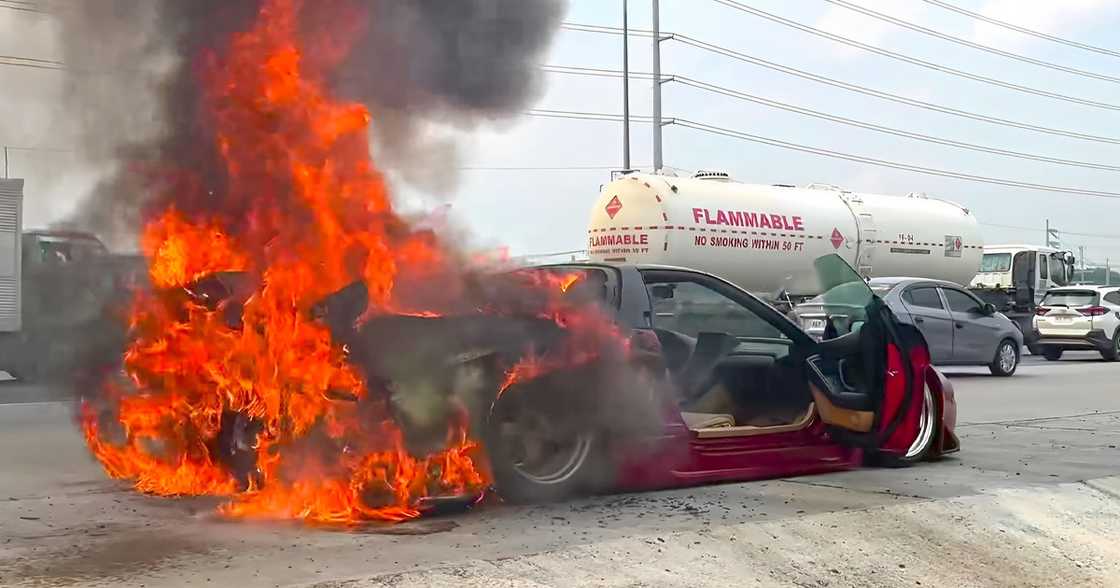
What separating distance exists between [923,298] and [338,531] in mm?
12432

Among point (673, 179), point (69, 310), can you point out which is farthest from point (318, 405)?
point (673, 179)

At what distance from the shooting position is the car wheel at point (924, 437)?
7.38 m

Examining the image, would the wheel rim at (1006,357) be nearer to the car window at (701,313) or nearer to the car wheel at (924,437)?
the car wheel at (924,437)

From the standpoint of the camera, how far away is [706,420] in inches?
273

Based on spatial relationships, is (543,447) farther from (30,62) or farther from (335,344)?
(30,62)

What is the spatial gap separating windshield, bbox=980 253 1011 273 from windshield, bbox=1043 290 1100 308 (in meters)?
4.38

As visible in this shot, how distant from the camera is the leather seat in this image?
6449 mm

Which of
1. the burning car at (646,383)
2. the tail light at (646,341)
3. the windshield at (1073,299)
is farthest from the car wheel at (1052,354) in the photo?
the tail light at (646,341)

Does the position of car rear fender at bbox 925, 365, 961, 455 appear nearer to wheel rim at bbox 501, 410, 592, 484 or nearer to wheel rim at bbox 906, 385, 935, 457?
wheel rim at bbox 906, 385, 935, 457

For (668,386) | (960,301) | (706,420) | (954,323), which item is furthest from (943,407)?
(960,301)

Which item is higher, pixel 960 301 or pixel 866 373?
pixel 960 301

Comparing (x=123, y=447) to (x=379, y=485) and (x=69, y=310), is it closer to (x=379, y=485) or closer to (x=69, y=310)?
(x=69, y=310)

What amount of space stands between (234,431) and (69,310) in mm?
1974

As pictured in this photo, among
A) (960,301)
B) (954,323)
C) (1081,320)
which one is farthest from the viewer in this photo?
(1081,320)
